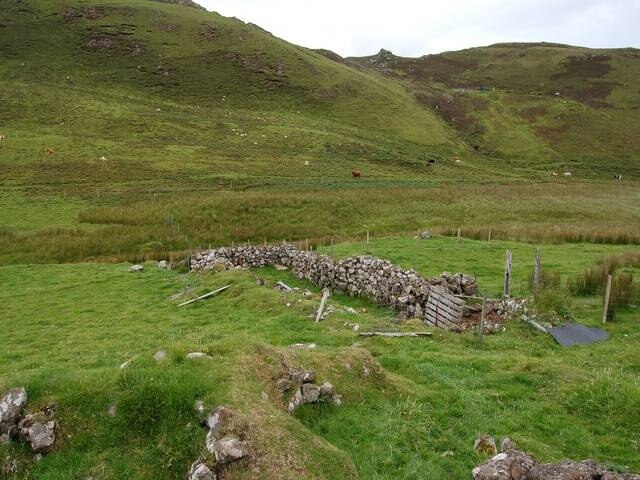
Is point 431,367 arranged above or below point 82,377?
below

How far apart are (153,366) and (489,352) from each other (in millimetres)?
10024

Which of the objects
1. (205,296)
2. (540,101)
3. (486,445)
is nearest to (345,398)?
(486,445)

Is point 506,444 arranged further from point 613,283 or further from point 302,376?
point 613,283

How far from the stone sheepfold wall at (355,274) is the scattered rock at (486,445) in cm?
977

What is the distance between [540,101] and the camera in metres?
115

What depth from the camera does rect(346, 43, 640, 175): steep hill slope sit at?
91938 mm

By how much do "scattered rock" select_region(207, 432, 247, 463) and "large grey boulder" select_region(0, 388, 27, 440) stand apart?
13.1 ft

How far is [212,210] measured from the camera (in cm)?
4153

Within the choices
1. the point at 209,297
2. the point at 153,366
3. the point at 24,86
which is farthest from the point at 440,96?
A: the point at 153,366

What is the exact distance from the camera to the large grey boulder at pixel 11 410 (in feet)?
29.3

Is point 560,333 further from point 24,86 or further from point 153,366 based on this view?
point 24,86

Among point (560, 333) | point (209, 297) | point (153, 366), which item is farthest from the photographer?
point (209, 297)

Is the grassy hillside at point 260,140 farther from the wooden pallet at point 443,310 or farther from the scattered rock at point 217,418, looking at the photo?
the scattered rock at point 217,418

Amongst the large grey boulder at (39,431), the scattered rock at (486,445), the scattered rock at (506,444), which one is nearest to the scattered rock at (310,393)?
the scattered rock at (486,445)
